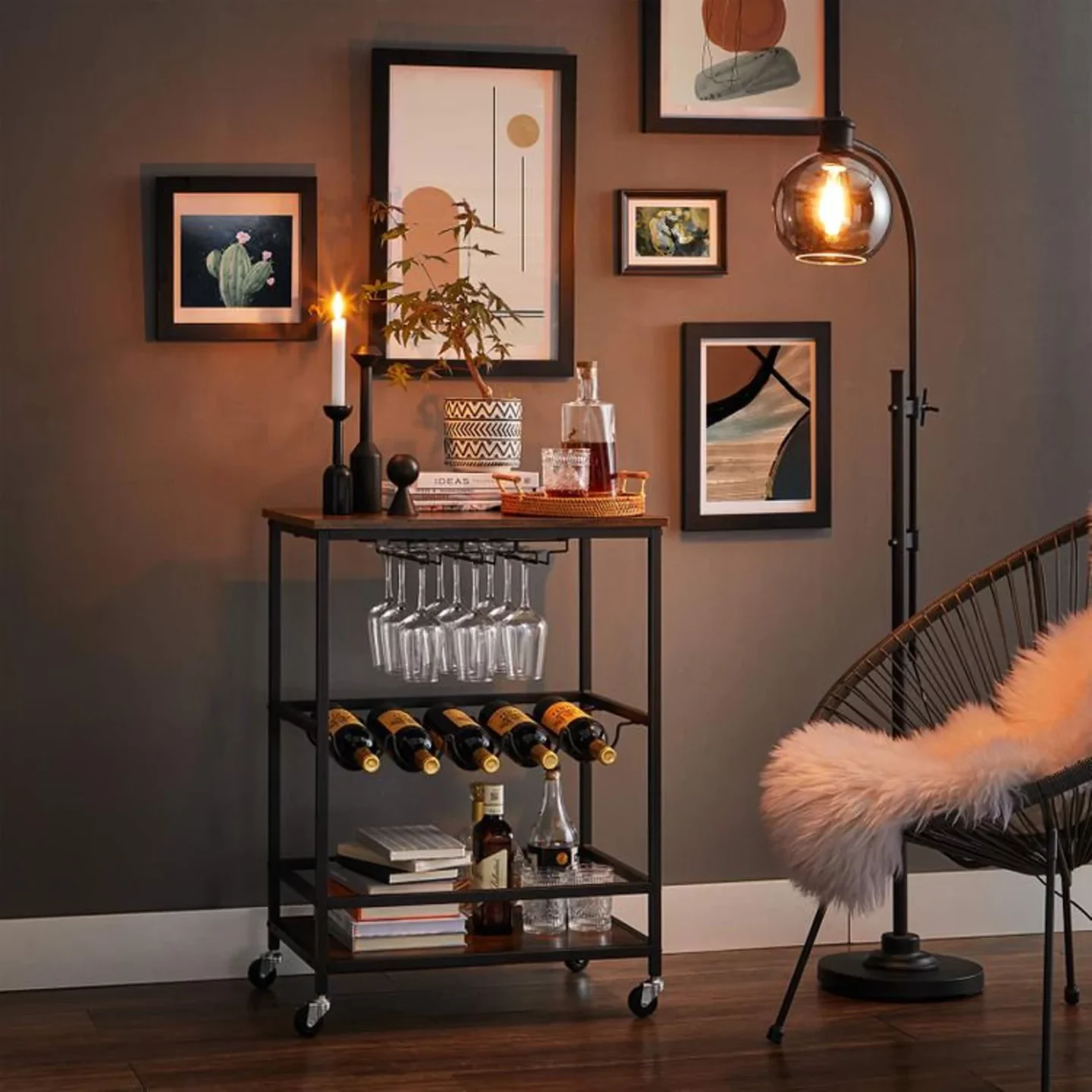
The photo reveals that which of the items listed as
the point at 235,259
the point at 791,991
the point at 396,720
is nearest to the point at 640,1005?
the point at 791,991

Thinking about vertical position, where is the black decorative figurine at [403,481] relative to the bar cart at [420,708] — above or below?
above

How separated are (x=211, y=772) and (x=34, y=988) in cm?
52

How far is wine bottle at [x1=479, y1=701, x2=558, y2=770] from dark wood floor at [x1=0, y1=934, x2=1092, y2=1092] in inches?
18.2

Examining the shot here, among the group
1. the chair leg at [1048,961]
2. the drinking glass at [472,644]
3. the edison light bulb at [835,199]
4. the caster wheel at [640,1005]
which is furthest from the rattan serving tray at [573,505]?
the chair leg at [1048,961]

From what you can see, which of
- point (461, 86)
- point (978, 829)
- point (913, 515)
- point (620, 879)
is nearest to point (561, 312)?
point (461, 86)

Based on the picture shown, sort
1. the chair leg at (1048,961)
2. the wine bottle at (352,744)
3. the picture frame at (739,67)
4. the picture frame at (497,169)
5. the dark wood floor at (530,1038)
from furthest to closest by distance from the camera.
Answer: the picture frame at (739,67) < the picture frame at (497,169) < the wine bottle at (352,744) < the dark wood floor at (530,1038) < the chair leg at (1048,961)

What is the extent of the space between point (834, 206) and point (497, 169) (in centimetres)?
72

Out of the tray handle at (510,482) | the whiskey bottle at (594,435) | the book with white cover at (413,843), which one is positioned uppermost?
the whiskey bottle at (594,435)

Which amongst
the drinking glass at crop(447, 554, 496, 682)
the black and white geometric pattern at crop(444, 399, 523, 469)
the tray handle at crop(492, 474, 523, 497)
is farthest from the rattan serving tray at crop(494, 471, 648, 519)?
the drinking glass at crop(447, 554, 496, 682)

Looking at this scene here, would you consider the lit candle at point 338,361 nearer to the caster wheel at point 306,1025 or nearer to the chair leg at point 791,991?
the caster wheel at point 306,1025

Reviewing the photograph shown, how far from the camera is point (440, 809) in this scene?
3.83 meters

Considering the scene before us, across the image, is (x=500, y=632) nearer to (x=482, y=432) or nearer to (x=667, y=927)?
(x=482, y=432)

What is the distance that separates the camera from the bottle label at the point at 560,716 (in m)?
3.48

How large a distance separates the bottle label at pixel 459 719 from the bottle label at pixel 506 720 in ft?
0.13
